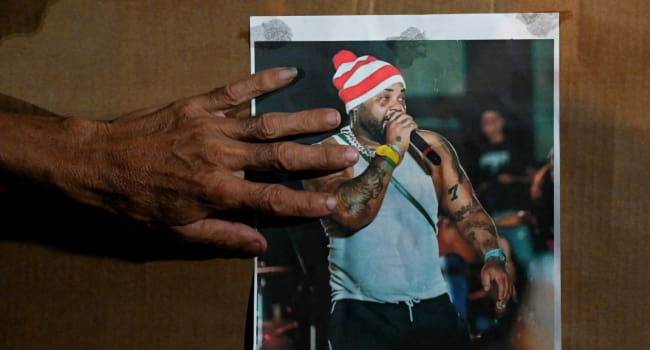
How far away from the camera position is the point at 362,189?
635 mm

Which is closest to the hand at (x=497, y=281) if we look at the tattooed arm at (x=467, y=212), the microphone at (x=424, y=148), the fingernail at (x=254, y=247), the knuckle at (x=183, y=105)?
the tattooed arm at (x=467, y=212)

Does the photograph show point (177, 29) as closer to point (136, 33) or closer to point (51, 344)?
point (136, 33)

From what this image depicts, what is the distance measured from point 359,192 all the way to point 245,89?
0.15 metres

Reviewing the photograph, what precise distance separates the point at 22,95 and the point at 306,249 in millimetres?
334

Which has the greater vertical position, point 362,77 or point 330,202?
point 362,77

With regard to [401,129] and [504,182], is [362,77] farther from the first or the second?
[504,182]

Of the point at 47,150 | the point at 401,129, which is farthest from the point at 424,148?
the point at 47,150

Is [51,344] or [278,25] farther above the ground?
[278,25]

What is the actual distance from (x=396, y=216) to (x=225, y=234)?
0.17 metres

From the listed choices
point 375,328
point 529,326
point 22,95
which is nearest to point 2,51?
point 22,95

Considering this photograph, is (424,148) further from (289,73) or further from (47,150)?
(47,150)

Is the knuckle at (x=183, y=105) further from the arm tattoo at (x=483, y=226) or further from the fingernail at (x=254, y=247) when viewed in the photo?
the arm tattoo at (x=483, y=226)

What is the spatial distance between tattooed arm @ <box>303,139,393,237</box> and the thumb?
0.07 meters

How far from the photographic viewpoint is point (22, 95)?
2.20ft
